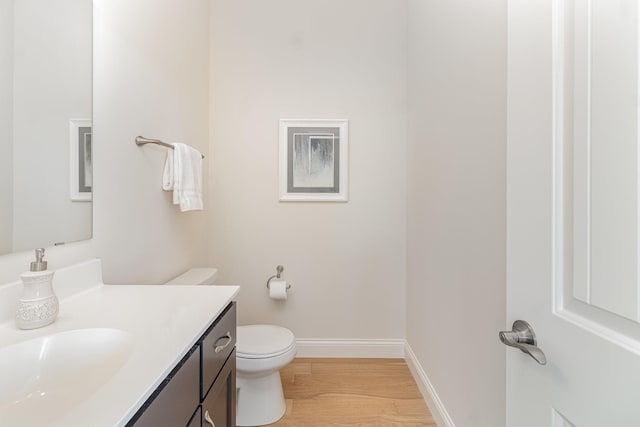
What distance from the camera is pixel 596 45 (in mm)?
450

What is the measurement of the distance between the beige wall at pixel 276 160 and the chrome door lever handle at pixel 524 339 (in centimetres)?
159

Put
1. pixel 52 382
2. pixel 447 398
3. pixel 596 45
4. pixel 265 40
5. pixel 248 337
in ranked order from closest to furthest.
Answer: pixel 596 45, pixel 52 382, pixel 447 398, pixel 248 337, pixel 265 40

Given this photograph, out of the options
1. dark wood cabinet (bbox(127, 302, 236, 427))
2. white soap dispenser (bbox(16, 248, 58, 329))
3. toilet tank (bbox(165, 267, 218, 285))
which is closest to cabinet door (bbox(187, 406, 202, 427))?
dark wood cabinet (bbox(127, 302, 236, 427))

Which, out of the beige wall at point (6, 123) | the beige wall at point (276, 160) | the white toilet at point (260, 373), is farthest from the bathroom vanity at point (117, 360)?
the beige wall at point (276, 160)

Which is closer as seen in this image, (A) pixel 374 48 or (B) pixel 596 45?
(B) pixel 596 45

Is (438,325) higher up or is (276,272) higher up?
(276,272)

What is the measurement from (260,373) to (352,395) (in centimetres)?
64

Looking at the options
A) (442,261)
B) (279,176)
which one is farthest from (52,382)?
(279,176)

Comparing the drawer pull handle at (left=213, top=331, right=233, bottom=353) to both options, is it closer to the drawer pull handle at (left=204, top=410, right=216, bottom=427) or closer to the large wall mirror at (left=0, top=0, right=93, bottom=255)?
the drawer pull handle at (left=204, top=410, right=216, bottom=427)

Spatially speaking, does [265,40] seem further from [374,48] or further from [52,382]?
[52,382]

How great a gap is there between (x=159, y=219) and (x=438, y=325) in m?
1.58

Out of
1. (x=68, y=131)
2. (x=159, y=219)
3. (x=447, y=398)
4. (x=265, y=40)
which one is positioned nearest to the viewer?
(x=68, y=131)

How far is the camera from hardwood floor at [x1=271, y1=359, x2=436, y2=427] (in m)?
1.57

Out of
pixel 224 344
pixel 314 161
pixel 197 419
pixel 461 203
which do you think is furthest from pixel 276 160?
pixel 197 419
